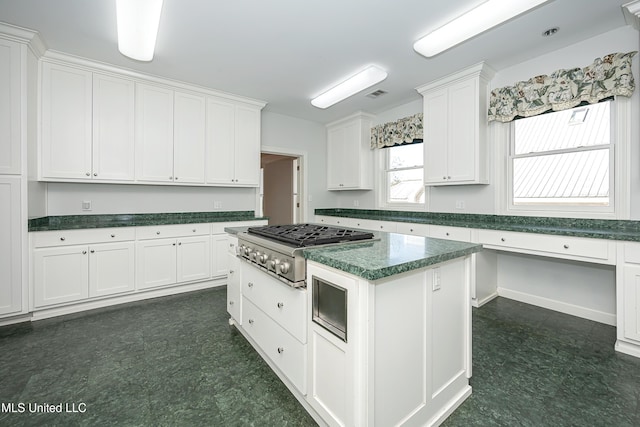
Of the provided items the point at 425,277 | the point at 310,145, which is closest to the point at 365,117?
→ the point at 310,145

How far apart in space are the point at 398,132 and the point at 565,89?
6.58 feet

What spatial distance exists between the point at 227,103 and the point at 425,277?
3671 millimetres

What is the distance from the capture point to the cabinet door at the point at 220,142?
149 inches

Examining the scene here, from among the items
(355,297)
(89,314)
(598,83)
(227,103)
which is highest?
(227,103)

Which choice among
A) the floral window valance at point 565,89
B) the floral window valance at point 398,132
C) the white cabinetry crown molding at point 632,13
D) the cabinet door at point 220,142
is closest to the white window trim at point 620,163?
the floral window valance at point 565,89

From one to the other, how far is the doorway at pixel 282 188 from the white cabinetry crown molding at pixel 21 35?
11.3 feet

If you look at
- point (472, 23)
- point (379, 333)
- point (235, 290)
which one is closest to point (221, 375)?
point (235, 290)

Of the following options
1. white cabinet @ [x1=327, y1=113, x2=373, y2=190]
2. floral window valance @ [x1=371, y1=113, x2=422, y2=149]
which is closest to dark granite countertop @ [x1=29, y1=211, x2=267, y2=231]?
white cabinet @ [x1=327, y1=113, x2=373, y2=190]

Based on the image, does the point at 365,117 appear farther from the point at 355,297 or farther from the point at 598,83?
the point at 355,297

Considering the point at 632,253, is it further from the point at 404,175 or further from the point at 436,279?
the point at 404,175

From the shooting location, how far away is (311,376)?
4.61 ft

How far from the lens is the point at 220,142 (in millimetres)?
3877

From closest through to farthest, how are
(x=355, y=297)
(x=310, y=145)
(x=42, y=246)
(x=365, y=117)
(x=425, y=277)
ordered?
1. (x=355, y=297)
2. (x=425, y=277)
3. (x=42, y=246)
4. (x=365, y=117)
5. (x=310, y=145)

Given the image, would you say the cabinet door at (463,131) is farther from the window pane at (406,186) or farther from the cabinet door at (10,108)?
the cabinet door at (10,108)
